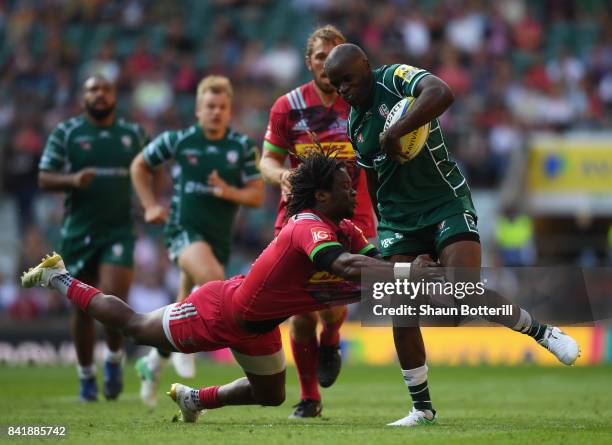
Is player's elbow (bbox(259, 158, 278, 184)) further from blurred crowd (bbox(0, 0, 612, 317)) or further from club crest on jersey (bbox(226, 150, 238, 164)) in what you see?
blurred crowd (bbox(0, 0, 612, 317))

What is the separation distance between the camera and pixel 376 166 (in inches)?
333

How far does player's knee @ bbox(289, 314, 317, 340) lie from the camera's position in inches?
400

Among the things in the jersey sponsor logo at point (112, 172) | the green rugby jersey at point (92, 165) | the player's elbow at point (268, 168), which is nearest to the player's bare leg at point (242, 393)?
the player's elbow at point (268, 168)

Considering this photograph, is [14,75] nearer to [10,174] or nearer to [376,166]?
[10,174]

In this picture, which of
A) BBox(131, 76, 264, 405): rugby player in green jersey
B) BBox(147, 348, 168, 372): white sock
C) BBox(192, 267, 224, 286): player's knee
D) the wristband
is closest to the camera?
the wristband

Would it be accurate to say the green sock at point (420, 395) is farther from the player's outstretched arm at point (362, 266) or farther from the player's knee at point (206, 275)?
the player's knee at point (206, 275)

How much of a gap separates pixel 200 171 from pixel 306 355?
2.61 meters

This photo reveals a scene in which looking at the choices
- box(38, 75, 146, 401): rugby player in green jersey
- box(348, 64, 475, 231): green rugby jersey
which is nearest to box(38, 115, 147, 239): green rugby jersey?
box(38, 75, 146, 401): rugby player in green jersey

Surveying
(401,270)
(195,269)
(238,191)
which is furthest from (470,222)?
(238,191)

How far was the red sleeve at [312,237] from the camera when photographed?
24.5 feet

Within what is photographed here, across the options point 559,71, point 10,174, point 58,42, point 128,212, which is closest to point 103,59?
point 58,42

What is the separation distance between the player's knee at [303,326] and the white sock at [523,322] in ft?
8.88

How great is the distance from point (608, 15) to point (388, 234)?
18.4m

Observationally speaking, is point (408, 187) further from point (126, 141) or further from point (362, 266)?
point (126, 141)
